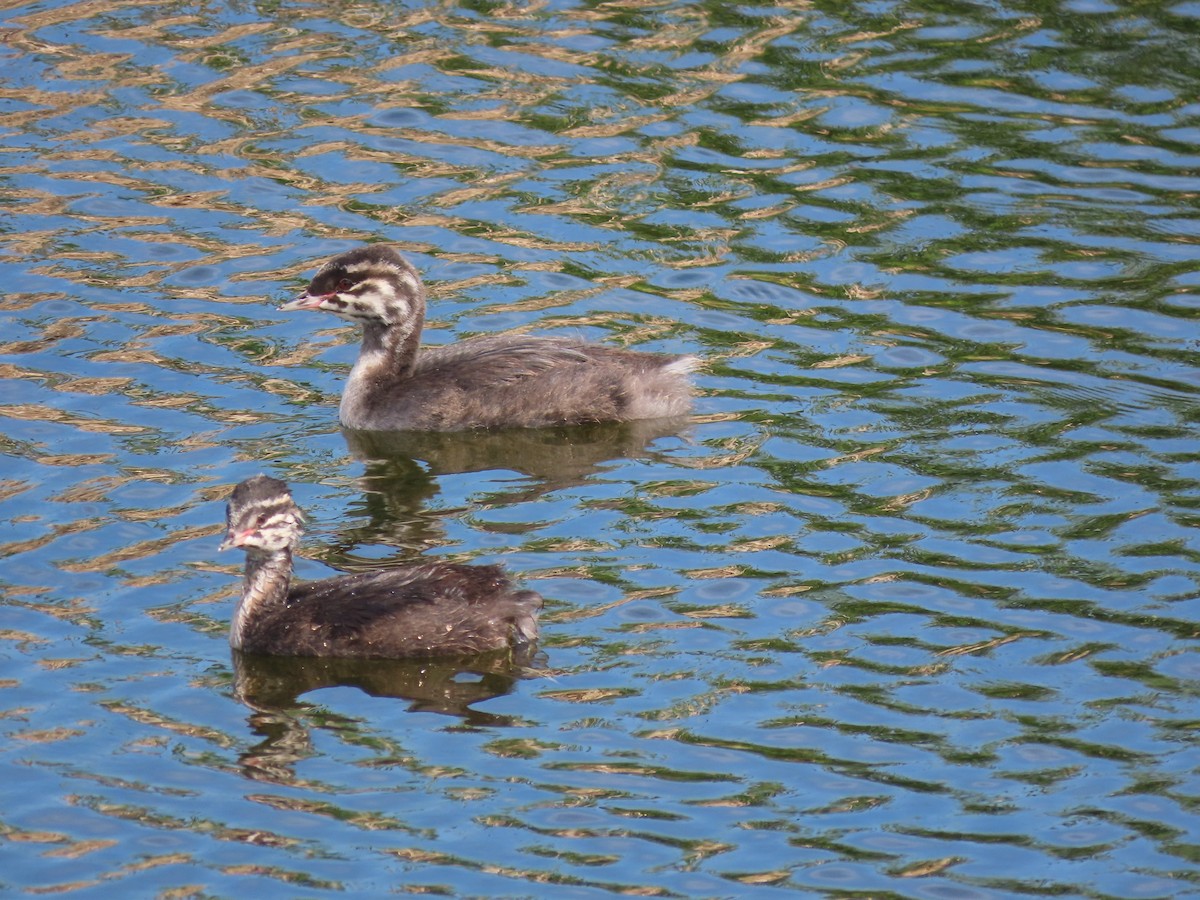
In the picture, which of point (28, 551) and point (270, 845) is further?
point (28, 551)

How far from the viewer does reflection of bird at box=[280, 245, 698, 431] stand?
13.3 metres

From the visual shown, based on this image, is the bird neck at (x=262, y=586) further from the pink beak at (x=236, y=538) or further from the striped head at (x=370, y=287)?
the striped head at (x=370, y=287)

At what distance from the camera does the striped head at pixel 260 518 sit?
10625 millimetres

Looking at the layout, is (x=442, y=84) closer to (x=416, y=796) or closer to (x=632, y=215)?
(x=632, y=215)

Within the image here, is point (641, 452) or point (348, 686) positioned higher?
point (641, 452)

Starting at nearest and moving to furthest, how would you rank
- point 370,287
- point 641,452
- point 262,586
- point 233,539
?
point 233,539 < point 262,586 < point 641,452 < point 370,287

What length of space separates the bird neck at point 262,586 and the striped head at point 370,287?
3.31 meters

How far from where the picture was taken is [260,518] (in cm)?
1070

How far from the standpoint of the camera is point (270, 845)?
8719 mm

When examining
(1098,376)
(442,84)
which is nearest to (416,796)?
(1098,376)

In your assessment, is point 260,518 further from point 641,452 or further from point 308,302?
point 308,302

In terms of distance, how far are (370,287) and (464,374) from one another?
92 cm

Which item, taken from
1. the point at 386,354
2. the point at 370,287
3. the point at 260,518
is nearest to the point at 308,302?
the point at 370,287

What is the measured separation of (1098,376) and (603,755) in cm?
549
